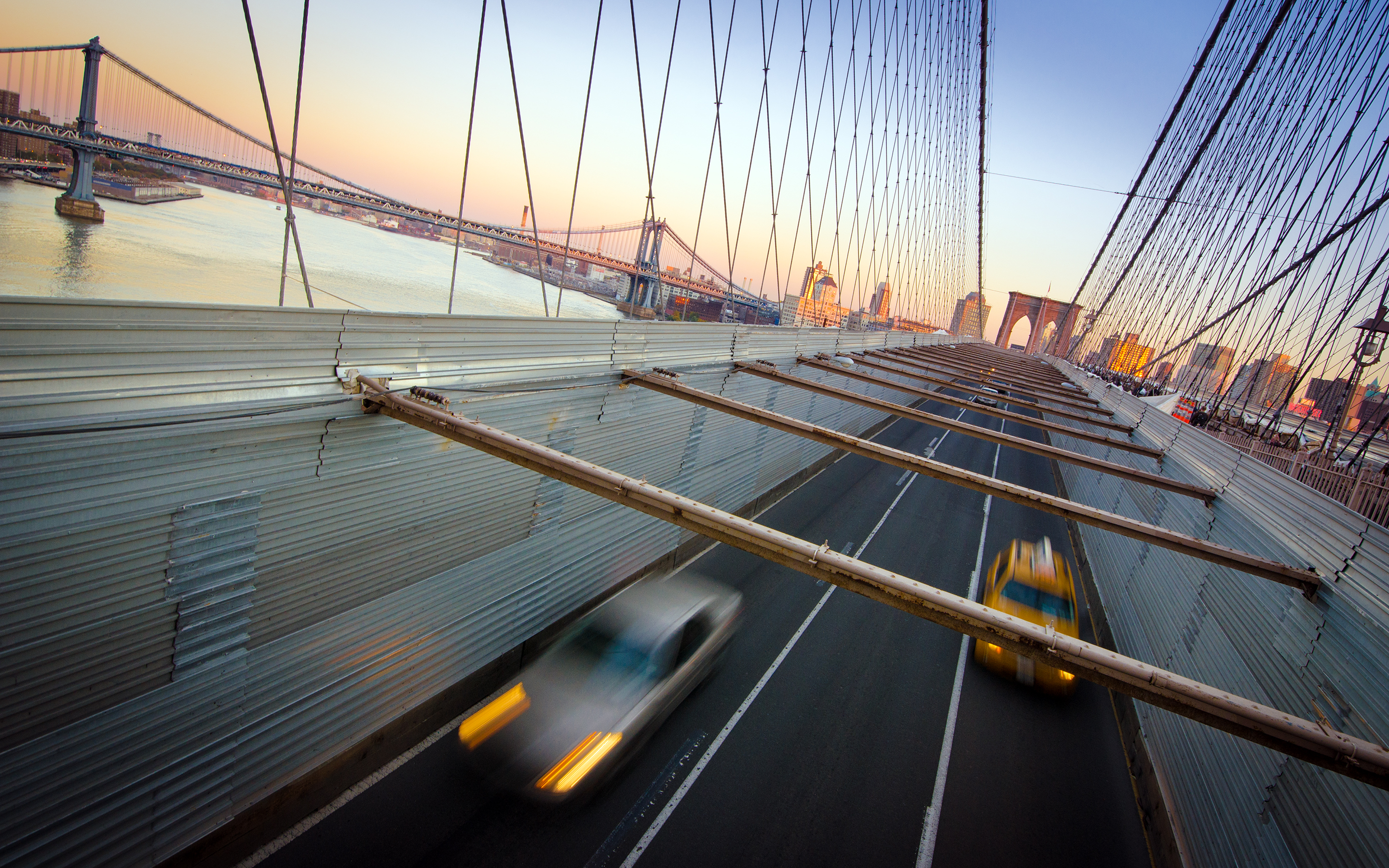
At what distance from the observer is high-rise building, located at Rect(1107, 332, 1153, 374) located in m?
41.4

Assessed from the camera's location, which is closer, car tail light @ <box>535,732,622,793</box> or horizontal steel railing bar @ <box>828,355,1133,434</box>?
car tail light @ <box>535,732,622,793</box>

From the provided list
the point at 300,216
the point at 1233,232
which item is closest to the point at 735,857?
the point at 300,216

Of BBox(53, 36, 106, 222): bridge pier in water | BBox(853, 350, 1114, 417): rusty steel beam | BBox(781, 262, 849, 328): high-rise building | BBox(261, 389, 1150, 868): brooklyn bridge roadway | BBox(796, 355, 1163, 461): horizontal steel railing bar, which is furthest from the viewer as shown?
BBox(781, 262, 849, 328): high-rise building

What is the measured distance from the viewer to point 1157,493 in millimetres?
10828

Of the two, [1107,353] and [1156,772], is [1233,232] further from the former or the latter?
[1107,353]

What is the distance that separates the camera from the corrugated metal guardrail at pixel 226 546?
353cm

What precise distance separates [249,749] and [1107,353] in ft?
236

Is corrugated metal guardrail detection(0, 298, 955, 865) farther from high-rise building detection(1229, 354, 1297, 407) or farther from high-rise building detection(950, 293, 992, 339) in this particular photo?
high-rise building detection(950, 293, 992, 339)

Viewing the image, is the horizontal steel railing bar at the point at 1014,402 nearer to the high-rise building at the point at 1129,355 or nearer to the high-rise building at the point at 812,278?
the high-rise building at the point at 812,278

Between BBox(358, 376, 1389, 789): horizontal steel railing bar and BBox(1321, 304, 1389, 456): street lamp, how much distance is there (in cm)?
1512

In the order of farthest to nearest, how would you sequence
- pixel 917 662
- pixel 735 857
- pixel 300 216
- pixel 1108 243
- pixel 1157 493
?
pixel 1108 243, pixel 300 216, pixel 1157 493, pixel 917 662, pixel 735 857

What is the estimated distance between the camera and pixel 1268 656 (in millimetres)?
5840

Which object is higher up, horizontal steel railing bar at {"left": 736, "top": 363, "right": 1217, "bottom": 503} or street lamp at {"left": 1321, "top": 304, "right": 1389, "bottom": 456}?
street lamp at {"left": 1321, "top": 304, "right": 1389, "bottom": 456}

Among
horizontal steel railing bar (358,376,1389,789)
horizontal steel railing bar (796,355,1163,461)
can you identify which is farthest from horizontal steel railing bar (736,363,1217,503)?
horizontal steel railing bar (358,376,1389,789)
